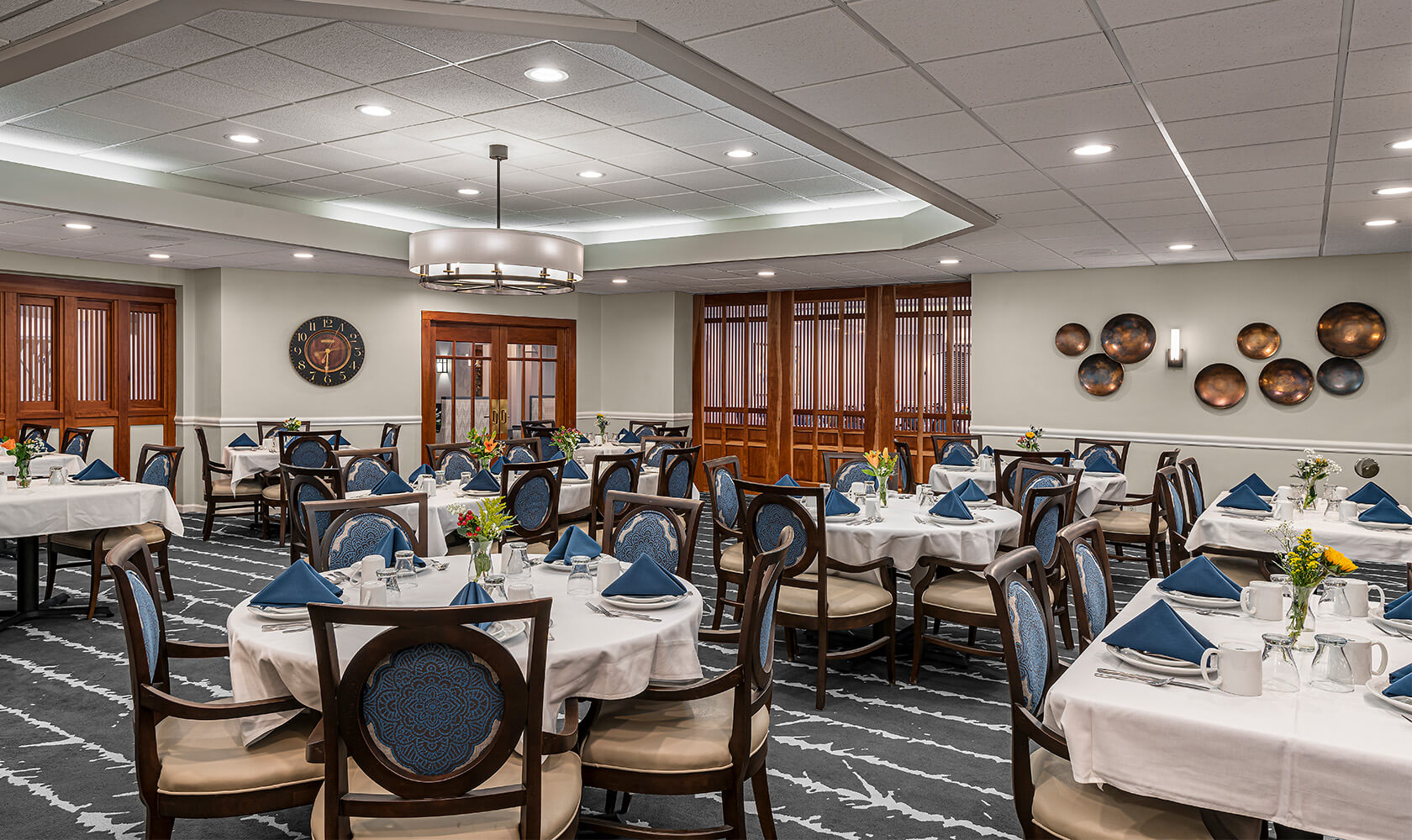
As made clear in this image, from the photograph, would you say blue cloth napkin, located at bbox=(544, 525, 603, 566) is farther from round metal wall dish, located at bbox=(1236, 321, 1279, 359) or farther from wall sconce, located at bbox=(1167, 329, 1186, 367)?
round metal wall dish, located at bbox=(1236, 321, 1279, 359)

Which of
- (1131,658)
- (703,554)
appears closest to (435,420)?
(703,554)

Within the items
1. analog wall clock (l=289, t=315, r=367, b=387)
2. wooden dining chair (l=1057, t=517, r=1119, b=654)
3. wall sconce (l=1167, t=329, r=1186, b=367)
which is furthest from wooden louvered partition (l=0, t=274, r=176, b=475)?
wall sconce (l=1167, t=329, r=1186, b=367)

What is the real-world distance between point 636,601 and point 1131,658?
4.42 ft

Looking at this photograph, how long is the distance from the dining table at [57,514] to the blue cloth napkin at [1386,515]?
21.9 feet

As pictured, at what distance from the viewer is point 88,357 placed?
29.5 feet

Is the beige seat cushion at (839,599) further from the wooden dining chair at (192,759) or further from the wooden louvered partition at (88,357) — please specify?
the wooden louvered partition at (88,357)

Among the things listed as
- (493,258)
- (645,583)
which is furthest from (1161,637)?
(493,258)

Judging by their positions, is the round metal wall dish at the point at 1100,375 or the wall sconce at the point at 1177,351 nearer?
the wall sconce at the point at 1177,351

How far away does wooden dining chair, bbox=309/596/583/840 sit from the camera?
1924mm

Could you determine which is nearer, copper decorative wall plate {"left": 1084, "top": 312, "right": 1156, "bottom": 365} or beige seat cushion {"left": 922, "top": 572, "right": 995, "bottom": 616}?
beige seat cushion {"left": 922, "top": 572, "right": 995, "bottom": 616}

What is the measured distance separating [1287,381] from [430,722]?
8.76m

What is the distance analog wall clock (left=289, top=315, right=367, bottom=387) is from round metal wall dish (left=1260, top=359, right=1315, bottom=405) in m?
9.20

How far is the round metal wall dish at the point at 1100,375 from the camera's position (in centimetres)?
905

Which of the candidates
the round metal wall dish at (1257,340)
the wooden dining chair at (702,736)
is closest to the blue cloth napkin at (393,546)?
the wooden dining chair at (702,736)
